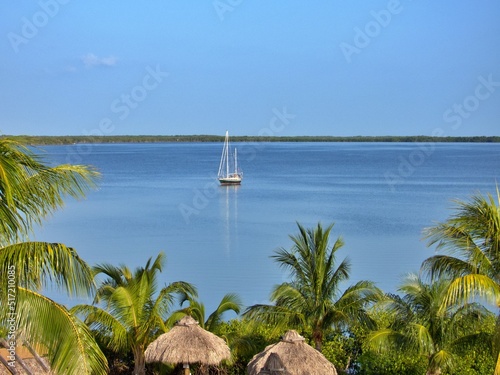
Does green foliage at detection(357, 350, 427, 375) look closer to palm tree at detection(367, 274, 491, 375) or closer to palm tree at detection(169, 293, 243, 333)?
palm tree at detection(367, 274, 491, 375)

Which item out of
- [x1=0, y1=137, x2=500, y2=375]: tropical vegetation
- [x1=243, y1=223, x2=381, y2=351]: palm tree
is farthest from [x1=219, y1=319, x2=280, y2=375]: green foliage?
[x1=243, y1=223, x2=381, y2=351]: palm tree

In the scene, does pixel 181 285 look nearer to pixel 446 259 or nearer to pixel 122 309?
pixel 122 309

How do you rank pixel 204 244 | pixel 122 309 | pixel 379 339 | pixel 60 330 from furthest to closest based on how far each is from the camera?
pixel 204 244 < pixel 122 309 < pixel 379 339 < pixel 60 330

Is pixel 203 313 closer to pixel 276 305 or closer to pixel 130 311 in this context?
pixel 276 305

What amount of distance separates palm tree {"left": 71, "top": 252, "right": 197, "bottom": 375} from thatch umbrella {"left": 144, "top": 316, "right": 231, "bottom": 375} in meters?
0.77

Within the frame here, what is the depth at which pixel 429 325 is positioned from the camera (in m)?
11.9

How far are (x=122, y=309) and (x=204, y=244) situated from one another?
1015 inches

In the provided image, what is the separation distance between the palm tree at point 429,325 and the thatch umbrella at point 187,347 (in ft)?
8.69

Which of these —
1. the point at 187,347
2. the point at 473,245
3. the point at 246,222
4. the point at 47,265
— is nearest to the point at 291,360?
the point at 187,347

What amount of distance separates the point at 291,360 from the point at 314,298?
2.69 m

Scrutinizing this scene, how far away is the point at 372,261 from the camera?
3222 centimetres

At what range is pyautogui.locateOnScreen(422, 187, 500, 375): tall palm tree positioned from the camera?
871 cm

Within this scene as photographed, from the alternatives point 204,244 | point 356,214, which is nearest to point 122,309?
point 204,244

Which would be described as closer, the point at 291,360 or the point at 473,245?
the point at 473,245
